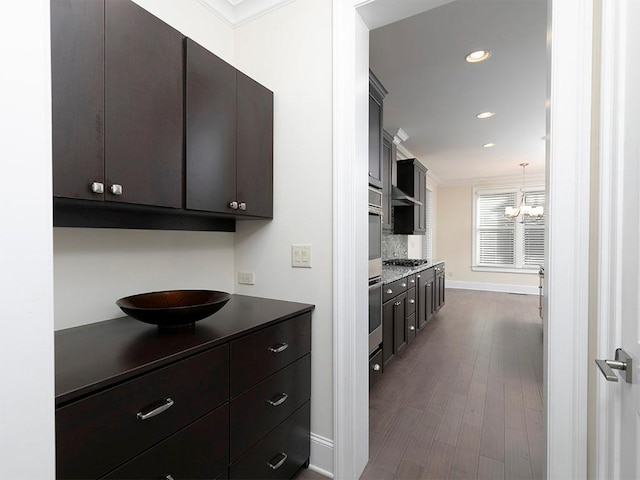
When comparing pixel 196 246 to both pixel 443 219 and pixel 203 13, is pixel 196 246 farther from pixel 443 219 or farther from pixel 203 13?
pixel 443 219

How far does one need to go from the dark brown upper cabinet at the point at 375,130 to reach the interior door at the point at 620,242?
166 cm

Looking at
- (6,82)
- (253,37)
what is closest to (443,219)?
(253,37)

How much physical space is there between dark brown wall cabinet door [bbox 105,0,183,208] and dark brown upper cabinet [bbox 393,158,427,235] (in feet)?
12.7

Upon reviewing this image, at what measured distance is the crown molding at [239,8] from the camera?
5.91 ft

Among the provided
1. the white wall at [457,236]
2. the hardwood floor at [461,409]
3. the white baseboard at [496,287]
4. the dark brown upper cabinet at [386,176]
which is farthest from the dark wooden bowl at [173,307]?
the white baseboard at [496,287]

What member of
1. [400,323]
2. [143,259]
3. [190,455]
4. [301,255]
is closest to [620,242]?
[301,255]

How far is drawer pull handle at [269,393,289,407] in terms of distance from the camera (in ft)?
4.59

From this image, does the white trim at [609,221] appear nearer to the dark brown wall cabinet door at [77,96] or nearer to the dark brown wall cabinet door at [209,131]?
the dark brown wall cabinet door at [209,131]

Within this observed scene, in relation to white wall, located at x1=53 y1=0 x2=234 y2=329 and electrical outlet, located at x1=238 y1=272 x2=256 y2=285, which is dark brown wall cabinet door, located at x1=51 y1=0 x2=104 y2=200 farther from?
electrical outlet, located at x1=238 y1=272 x2=256 y2=285

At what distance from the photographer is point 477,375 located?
112 inches

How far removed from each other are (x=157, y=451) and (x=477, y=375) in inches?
111

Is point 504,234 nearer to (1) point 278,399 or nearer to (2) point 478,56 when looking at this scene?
(2) point 478,56

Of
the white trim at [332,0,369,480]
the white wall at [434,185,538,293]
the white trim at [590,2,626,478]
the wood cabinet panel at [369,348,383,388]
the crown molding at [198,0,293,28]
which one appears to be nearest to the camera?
the white trim at [590,2,626,478]

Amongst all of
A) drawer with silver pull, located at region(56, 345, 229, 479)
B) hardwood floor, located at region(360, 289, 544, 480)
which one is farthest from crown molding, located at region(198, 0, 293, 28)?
hardwood floor, located at region(360, 289, 544, 480)
